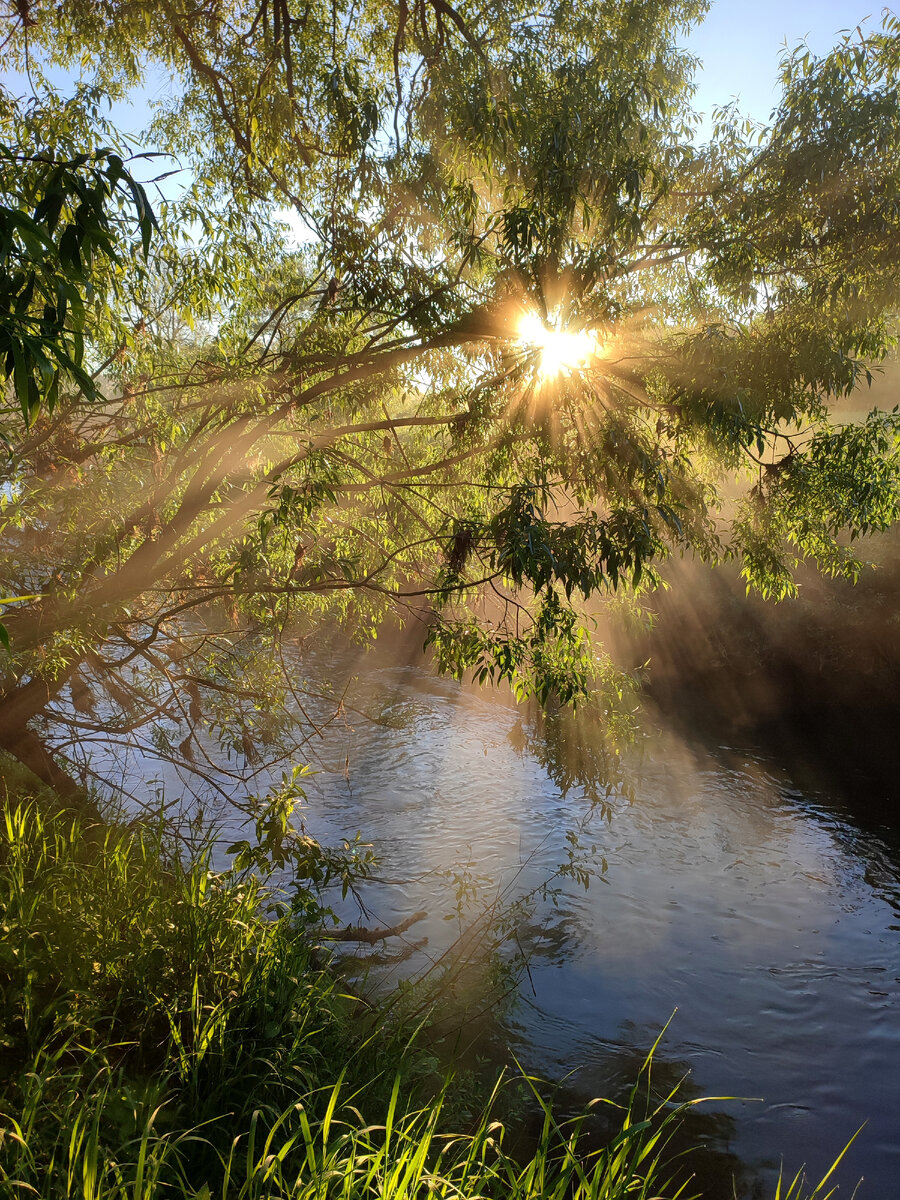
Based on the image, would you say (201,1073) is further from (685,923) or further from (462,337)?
(685,923)

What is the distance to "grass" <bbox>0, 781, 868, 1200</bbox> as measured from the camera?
1.81 m

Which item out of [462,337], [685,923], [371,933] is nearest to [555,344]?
[462,337]

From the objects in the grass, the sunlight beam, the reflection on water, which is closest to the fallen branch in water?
the reflection on water

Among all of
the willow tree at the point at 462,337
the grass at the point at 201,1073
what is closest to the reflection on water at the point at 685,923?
the grass at the point at 201,1073

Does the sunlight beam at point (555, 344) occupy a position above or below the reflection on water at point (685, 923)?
above

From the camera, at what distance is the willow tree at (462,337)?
14.5ft

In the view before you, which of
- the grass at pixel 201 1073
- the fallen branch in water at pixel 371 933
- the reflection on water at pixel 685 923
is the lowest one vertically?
the grass at pixel 201 1073

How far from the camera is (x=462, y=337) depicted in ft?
16.1

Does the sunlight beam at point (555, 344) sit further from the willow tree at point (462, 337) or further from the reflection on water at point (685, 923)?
the reflection on water at point (685, 923)

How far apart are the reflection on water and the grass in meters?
1.27

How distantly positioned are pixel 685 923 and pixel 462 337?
5.26 meters

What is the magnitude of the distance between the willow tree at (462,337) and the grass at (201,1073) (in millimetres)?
1920

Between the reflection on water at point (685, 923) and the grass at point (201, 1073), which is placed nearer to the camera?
the grass at point (201, 1073)

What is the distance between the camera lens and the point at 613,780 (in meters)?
8.57
